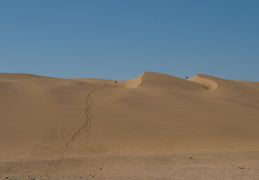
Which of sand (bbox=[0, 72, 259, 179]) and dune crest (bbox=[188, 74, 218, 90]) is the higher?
dune crest (bbox=[188, 74, 218, 90])

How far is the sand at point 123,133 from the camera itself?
8.78m

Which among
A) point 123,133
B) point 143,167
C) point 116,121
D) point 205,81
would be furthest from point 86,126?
point 205,81

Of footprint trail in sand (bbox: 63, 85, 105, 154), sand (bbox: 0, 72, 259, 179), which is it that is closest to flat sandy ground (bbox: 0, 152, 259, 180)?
sand (bbox: 0, 72, 259, 179)

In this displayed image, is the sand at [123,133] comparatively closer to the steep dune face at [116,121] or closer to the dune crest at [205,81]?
the steep dune face at [116,121]

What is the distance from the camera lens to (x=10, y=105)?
51.7ft

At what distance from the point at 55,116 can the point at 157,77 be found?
13.7m

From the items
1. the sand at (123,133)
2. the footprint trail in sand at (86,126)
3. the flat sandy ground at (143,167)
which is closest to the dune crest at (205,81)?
the sand at (123,133)

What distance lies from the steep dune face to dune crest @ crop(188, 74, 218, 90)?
4.46 meters

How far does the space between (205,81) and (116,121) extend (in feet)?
51.7

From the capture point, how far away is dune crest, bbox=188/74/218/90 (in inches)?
1045

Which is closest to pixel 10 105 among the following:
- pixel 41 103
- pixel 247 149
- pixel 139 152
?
pixel 41 103

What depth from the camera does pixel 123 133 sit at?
1314cm

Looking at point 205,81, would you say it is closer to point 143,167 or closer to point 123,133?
point 123,133

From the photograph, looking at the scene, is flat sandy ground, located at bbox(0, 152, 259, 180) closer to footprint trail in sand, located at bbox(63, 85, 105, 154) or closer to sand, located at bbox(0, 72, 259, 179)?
sand, located at bbox(0, 72, 259, 179)
